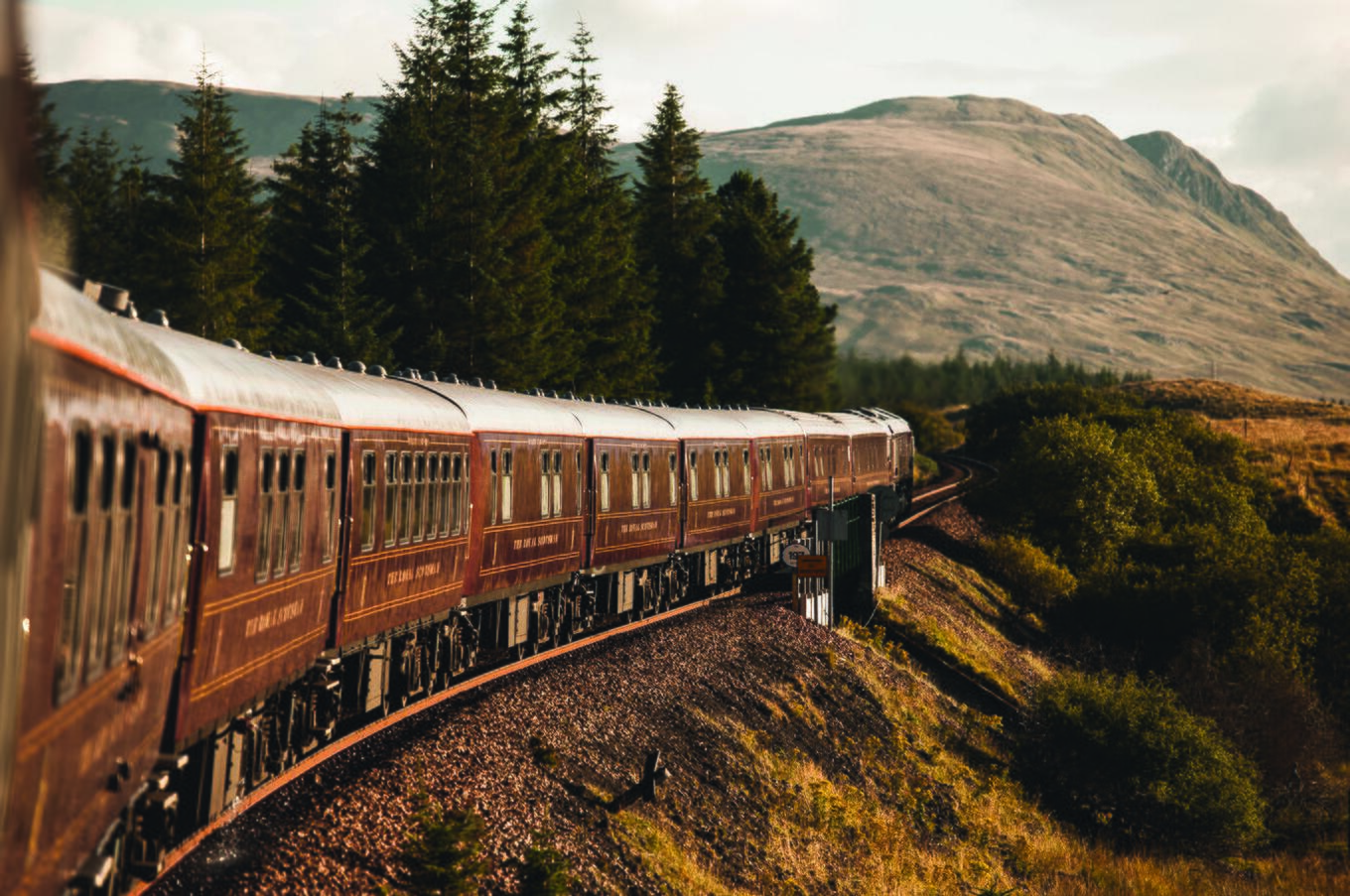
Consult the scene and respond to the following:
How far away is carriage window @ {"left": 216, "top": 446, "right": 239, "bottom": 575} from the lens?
32.4 feet

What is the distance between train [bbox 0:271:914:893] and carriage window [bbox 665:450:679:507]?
94 mm

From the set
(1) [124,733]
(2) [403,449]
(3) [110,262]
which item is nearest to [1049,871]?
(2) [403,449]

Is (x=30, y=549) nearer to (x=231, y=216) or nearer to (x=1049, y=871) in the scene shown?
(x=1049, y=871)

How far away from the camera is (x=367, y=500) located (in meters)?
14.8

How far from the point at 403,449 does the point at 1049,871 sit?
16.4m

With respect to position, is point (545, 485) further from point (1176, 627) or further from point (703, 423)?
point (1176, 627)

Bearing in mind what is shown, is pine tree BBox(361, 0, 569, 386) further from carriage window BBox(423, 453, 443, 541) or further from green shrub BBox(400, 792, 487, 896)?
green shrub BBox(400, 792, 487, 896)

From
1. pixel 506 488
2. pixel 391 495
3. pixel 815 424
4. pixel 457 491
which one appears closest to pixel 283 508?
pixel 391 495

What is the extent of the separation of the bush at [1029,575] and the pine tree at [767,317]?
28.3 meters

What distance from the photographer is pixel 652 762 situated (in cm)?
1733

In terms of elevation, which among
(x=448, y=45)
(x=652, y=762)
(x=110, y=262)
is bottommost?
(x=652, y=762)

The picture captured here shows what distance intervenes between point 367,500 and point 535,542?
7029 millimetres

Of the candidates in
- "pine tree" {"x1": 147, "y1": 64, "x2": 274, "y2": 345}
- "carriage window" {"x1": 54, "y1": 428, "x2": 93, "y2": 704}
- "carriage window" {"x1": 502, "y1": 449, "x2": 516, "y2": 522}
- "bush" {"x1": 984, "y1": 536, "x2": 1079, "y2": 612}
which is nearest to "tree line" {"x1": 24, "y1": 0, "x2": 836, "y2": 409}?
"pine tree" {"x1": 147, "y1": 64, "x2": 274, "y2": 345}

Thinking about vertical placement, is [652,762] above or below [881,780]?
above
